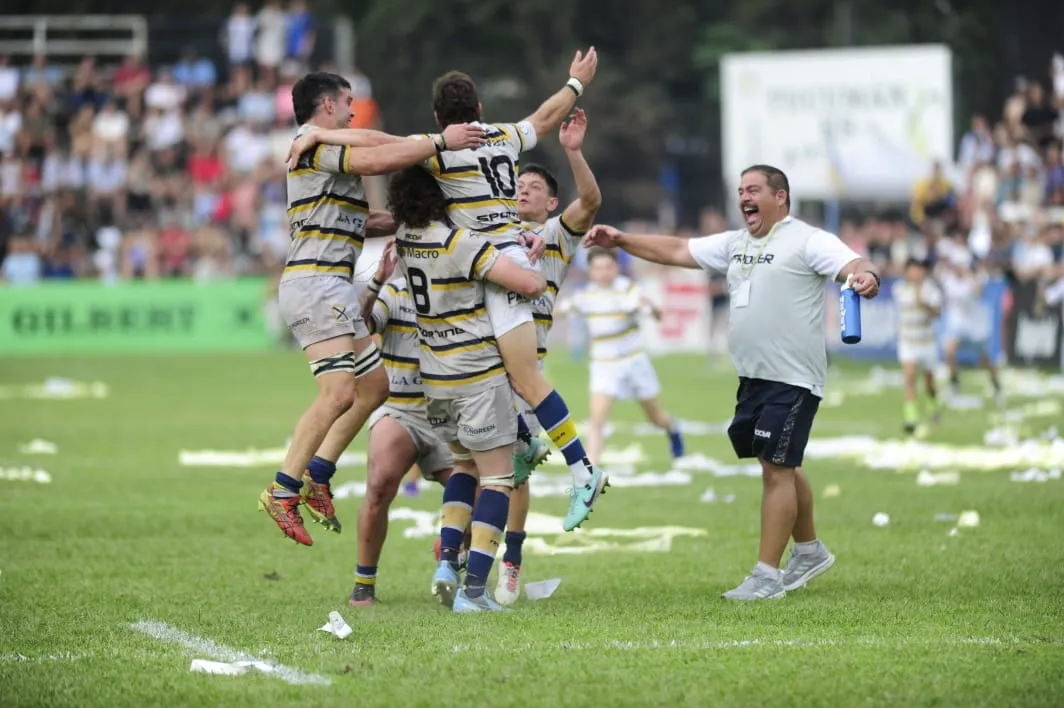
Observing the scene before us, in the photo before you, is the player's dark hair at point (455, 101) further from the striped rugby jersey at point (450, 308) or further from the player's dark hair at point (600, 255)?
the player's dark hair at point (600, 255)

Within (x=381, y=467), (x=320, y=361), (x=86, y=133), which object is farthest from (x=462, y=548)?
(x=86, y=133)

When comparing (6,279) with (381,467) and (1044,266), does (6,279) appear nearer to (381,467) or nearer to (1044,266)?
(1044,266)

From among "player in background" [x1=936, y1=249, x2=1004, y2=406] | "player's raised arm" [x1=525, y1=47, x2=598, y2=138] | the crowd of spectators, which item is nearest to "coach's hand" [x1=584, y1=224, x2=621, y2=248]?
"player's raised arm" [x1=525, y1=47, x2=598, y2=138]

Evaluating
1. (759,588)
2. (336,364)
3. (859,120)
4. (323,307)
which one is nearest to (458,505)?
(336,364)

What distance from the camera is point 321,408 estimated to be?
30.7 ft

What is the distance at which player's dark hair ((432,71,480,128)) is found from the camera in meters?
8.92

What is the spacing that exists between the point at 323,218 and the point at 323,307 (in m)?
0.48

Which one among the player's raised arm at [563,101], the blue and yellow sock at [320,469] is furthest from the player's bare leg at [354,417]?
the player's raised arm at [563,101]

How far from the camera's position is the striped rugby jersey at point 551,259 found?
9.59 meters

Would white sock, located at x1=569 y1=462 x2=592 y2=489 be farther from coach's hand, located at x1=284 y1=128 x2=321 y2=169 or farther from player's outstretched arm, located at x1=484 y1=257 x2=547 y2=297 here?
coach's hand, located at x1=284 y1=128 x2=321 y2=169

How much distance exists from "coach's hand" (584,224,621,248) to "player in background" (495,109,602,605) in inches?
2.7

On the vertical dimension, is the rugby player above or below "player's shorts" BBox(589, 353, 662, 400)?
above

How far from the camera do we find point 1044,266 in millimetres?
28391

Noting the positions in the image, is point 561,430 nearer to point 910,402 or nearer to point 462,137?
point 462,137
